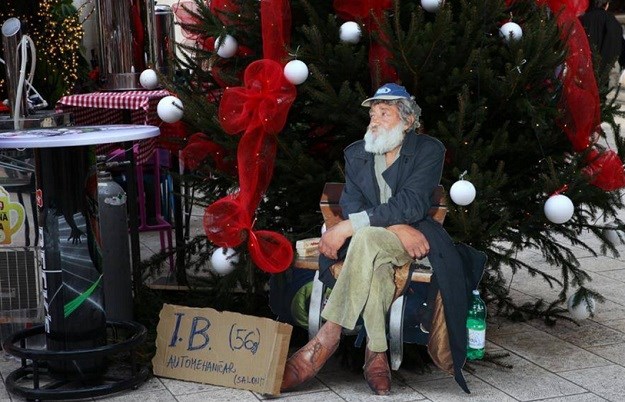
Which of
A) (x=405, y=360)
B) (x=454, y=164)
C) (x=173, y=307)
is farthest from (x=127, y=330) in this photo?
(x=454, y=164)

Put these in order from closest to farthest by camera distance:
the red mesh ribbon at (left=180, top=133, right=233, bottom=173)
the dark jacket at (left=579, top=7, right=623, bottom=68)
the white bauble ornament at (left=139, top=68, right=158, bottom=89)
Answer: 1. the red mesh ribbon at (left=180, top=133, right=233, bottom=173)
2. the white bauble ornament at (left=139, top=68, right=158, bottom=89)
3. the dark jacket at (left=579, top=7, right=623, bottom=68)

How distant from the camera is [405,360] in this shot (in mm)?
5496

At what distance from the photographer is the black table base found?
5070 mm

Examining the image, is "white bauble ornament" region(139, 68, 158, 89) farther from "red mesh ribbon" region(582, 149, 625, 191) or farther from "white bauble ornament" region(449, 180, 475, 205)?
"red mesh ribbon" region(582, 149, 625, 191)

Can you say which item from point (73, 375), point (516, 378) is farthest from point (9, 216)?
point (516, 378)

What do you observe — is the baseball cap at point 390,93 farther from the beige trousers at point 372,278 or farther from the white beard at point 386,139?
the beige trousers at point 372,278

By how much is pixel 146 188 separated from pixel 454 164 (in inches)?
172

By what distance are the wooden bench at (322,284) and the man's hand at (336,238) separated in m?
0.11

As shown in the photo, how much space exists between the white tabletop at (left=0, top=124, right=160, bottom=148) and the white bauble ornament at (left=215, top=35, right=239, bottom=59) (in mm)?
553

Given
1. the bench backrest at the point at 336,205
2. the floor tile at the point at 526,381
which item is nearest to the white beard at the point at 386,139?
the bench backrest at the point at 336,205

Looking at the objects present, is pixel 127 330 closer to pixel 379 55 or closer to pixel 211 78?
pixel 211 78

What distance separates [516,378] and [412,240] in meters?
0.96

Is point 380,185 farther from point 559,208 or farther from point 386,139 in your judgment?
point 559,208

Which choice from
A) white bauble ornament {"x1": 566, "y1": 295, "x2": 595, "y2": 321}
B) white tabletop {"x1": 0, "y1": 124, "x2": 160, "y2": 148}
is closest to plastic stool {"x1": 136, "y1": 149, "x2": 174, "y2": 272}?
white tabletop {"x1": 0, "y1": 124, "x2": 160, "y2": 148}
